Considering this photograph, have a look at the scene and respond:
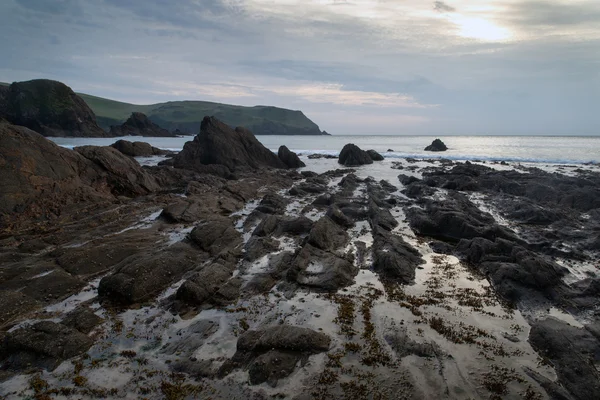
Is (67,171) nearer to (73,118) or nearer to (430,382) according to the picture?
(430,382)

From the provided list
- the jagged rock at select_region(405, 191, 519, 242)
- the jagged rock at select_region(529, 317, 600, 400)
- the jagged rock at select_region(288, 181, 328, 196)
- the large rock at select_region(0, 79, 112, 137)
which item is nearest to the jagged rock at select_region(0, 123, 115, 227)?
the jagged rock at select_region(288, 181, 328, 196)

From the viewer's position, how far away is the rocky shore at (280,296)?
997cm

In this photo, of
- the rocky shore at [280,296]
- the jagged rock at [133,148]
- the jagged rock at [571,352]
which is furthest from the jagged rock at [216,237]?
the jagged rock at [133,148]

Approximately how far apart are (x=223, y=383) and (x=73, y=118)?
17369 cm

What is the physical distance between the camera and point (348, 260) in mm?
19328

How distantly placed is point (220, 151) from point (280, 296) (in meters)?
44.2

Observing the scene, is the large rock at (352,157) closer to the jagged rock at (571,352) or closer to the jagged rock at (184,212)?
the jagged rock at (184,212)

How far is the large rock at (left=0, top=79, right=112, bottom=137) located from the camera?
142500mm

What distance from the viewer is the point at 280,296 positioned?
1533 centimetres

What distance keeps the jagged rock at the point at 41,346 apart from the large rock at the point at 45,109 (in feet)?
537

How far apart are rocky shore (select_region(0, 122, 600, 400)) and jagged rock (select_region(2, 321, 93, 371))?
0.05 metres

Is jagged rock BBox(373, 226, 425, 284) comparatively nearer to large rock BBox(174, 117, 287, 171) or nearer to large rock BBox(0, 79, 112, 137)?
large rock BBox(174, 117, 287, 171)

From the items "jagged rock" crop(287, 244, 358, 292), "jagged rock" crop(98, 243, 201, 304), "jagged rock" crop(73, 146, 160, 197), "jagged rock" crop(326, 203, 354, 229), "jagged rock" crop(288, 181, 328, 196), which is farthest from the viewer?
"jagged rock" crop(288, 181, 328, 196)

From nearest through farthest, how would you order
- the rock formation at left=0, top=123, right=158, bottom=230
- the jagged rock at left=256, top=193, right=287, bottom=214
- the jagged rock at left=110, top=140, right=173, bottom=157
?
the rock formation at left=0, top=123, right=158, bottom=230, the jagged rock at left=256, top=193, right=287, bottom=214, the jagged rock at left=110, top=140, right=173, bottom=157
